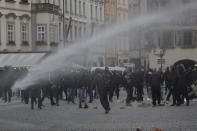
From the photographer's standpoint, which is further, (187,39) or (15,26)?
(15,26)

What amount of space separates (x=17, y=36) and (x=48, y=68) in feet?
128

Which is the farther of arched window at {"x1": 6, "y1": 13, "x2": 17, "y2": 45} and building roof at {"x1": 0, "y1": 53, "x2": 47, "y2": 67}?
arched window at {"x1": 6, "y1": 13, "x2": 17, "y2": 45}

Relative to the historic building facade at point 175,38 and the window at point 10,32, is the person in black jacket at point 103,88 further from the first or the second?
the window at point 10,32

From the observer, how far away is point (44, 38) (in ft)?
228

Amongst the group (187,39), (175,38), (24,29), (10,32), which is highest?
(24,29)

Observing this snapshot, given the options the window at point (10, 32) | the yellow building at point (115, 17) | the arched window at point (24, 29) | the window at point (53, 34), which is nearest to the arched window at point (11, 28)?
the window at point (10, 32)

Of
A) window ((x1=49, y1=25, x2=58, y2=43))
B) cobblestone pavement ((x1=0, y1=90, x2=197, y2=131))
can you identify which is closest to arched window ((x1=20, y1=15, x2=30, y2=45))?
window ((x1=49, y1=25, x2=58, y2=43))

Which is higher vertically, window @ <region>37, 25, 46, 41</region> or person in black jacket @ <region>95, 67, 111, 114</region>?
window @ <region>37, 25, 46, 41</region>

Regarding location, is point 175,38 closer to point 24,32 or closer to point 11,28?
point 24,32

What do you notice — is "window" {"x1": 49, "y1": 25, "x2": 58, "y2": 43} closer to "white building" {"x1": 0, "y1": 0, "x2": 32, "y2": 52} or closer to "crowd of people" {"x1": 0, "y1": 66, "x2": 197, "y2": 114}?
"white building" {"x1": 0, "y1": 0, "x2": 32, "y2": 52}

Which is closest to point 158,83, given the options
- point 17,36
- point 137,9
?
point 137,9

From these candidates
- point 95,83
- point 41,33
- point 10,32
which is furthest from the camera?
point 41,33

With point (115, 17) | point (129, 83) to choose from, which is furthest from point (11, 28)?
point (129, 83)

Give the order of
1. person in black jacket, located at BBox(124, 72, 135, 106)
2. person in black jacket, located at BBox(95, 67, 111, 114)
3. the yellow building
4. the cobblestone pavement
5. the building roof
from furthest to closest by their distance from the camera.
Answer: the yellow building → the building roof → person in black jacket, located at BBox(124, 72, 135, 106) → person in black jacket, located at BBox(95, 67, 111, 114) → the cobblestone pavement
